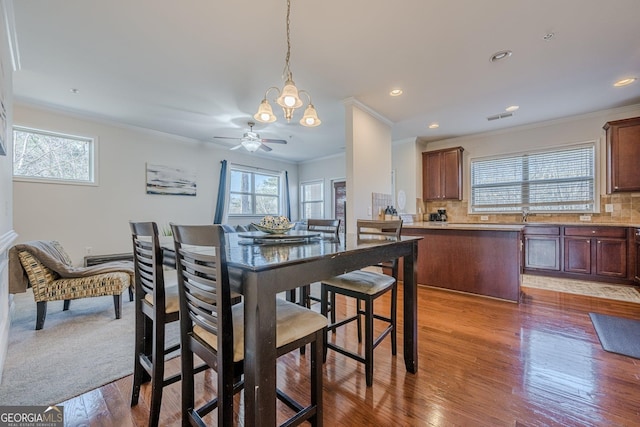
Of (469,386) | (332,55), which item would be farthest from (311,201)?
(469,386)

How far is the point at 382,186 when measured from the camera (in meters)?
4.40

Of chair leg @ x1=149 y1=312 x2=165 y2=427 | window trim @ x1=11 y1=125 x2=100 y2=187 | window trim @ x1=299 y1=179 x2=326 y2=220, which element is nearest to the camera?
chair leg @ x1=149 y1=312 x2=165 y2=427

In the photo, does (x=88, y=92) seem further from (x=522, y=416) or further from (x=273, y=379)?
(x=522, y=416)

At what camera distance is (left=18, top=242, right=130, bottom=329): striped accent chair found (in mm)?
2500

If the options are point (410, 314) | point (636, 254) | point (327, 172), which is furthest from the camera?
point (327, 172)

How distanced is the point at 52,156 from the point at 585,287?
8.14 metres

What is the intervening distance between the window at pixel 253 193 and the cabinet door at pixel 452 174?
14.4ft

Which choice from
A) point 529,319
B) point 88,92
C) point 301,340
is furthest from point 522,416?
point 88,92

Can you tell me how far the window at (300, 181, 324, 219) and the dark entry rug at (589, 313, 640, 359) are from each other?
19.5 ft

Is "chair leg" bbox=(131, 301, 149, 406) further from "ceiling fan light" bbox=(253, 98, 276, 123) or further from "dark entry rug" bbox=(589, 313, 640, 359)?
"dark entry rug" bbox=(589, 313, 640, 359)

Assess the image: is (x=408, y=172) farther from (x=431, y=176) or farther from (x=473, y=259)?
(x=473, y=259)

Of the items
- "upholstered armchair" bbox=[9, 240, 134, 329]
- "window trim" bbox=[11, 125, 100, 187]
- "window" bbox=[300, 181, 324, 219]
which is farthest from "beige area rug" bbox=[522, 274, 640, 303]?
"window trim" bbox=[11, 125, 100, 187]

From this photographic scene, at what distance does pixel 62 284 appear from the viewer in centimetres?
259

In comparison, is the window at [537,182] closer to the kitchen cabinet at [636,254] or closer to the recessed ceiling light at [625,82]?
the kitchen cabinet at [636,254]
